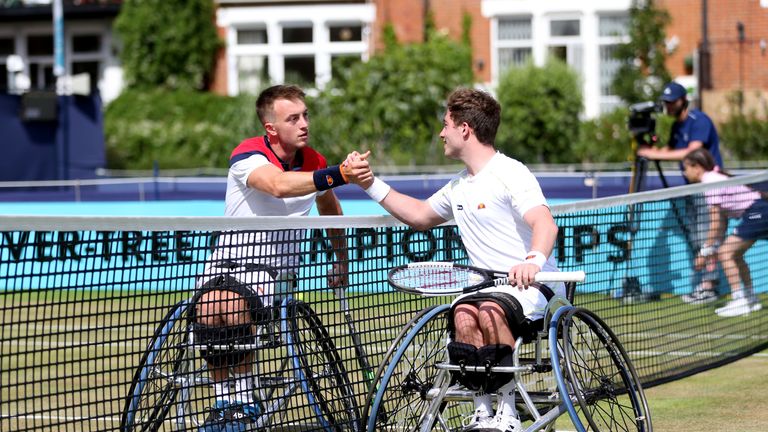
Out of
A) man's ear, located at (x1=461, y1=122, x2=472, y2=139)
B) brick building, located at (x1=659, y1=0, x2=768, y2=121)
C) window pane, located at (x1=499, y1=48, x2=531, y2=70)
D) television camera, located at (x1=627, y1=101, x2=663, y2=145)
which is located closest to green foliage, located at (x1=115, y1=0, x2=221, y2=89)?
window pane, located at (x1=499, y1=48, x2=531, y2=70)

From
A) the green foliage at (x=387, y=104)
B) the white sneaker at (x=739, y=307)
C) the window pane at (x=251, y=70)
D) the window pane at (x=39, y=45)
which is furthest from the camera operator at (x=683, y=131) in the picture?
the window pane at (x=39, y=45)

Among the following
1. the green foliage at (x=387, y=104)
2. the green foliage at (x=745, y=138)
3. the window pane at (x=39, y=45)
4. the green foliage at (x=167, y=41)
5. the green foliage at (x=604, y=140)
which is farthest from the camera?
the window pane at (x=39, y=45)

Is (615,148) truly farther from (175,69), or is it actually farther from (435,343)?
(435,343)

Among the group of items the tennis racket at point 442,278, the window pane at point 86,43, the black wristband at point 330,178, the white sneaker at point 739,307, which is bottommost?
the white sneaker at point 739,307

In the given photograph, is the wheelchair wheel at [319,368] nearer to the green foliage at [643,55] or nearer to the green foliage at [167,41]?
the green foliage at [643,55]

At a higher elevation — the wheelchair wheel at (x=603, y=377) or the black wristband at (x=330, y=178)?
the black wristband at (x=330, y=178)

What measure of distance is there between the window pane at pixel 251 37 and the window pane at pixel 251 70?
1.49 ft

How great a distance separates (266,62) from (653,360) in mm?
27897

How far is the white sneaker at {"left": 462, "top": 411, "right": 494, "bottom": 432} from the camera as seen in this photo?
5.56m

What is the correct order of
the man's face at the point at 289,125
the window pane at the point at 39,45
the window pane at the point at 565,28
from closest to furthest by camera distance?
the man's face at the point at 289,125 < the window pane at the point at 565,28 < the window pane at the point at 39,45

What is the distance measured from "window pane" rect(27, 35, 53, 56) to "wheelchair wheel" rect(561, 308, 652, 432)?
1338 inches

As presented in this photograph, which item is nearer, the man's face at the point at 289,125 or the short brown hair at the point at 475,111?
the short brown hair at the point at 475,111

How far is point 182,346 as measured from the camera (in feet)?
19.5

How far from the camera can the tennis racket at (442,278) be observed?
5.80 metres
